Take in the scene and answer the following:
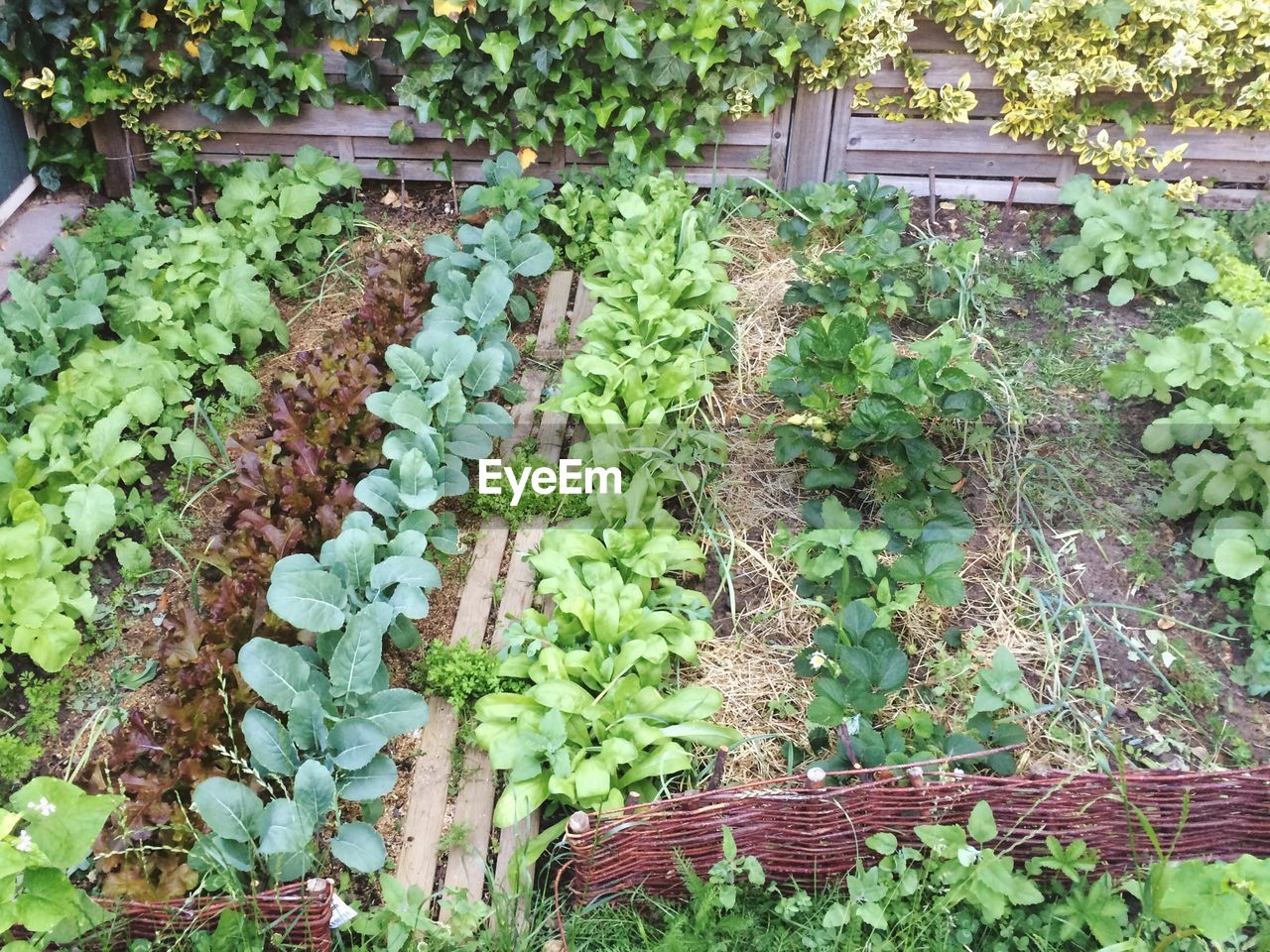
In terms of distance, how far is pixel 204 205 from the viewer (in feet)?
15.4

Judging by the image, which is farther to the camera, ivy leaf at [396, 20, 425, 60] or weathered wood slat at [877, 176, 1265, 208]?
weathered wood slat at [877, 176, 1265, 208]

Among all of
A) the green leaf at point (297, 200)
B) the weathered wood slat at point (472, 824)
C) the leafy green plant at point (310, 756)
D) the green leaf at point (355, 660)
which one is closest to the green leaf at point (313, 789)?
the leafy green plant at point (310, 756)

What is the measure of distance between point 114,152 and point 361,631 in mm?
3332

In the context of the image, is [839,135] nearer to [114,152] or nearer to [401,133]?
[401,133]

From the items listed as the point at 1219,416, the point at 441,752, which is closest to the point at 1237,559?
the point at 1219,416

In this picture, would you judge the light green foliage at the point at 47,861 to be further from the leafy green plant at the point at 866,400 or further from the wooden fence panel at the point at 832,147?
the wooden fence panel at the point at 832,147

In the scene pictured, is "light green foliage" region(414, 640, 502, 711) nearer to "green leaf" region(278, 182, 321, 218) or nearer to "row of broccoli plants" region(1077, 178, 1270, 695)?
"row of broccoli plants" region(1077, 178, 1270, 695)

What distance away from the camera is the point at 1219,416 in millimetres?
2859

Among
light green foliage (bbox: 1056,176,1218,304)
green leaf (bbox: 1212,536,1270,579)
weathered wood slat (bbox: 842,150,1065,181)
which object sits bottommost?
green leaf (bbox: 1212,536,1270,579)

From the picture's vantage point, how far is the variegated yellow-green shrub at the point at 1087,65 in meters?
4.01

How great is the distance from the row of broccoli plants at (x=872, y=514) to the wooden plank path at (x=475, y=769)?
0.80 metres

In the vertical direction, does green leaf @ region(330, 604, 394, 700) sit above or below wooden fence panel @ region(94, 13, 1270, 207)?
below

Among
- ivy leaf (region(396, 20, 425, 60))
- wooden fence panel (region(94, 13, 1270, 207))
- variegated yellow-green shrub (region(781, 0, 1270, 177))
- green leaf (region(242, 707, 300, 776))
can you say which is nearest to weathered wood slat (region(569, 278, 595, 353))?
wooden fence panel (region(94, 13, 1270, 207))

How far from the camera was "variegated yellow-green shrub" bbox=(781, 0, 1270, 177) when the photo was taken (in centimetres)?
401
